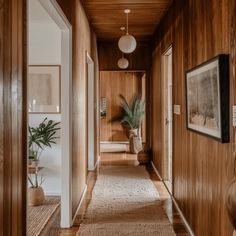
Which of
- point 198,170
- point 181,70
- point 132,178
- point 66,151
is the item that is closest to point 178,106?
point 181,70

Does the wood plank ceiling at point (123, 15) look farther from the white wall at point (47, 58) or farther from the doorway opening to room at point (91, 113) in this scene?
the doorway opening to room at point (91, 113)

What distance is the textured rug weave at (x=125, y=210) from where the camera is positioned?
3.42 metres

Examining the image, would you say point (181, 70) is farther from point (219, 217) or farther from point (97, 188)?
point (97, 188)

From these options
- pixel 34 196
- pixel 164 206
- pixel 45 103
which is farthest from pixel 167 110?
pixel 34 196

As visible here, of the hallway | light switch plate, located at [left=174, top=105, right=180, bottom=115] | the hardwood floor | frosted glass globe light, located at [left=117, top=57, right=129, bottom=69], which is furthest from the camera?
frosted glass globe light, located at [left=117, top=57, right=129, bottom=69]

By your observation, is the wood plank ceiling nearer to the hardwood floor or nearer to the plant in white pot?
the plant in white pot

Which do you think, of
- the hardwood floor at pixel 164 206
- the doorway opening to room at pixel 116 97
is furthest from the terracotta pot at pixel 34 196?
the doorway opening to room at pixel 116 97

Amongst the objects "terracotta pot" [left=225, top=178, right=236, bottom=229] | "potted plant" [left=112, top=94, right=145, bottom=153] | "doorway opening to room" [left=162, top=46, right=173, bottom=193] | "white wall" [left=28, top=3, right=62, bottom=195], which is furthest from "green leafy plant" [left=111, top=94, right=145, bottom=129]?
"terracotta pot" [left=225, top=178, right=236, bottom=229]

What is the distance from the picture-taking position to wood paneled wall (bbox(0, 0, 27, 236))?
1.56m

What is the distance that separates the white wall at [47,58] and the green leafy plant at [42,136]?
105 mm

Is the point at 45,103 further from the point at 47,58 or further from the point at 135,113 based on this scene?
the point at 135,113

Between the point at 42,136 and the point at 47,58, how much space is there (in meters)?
1.15

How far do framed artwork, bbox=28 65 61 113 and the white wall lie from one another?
0.07 m

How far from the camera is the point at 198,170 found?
3.02m
